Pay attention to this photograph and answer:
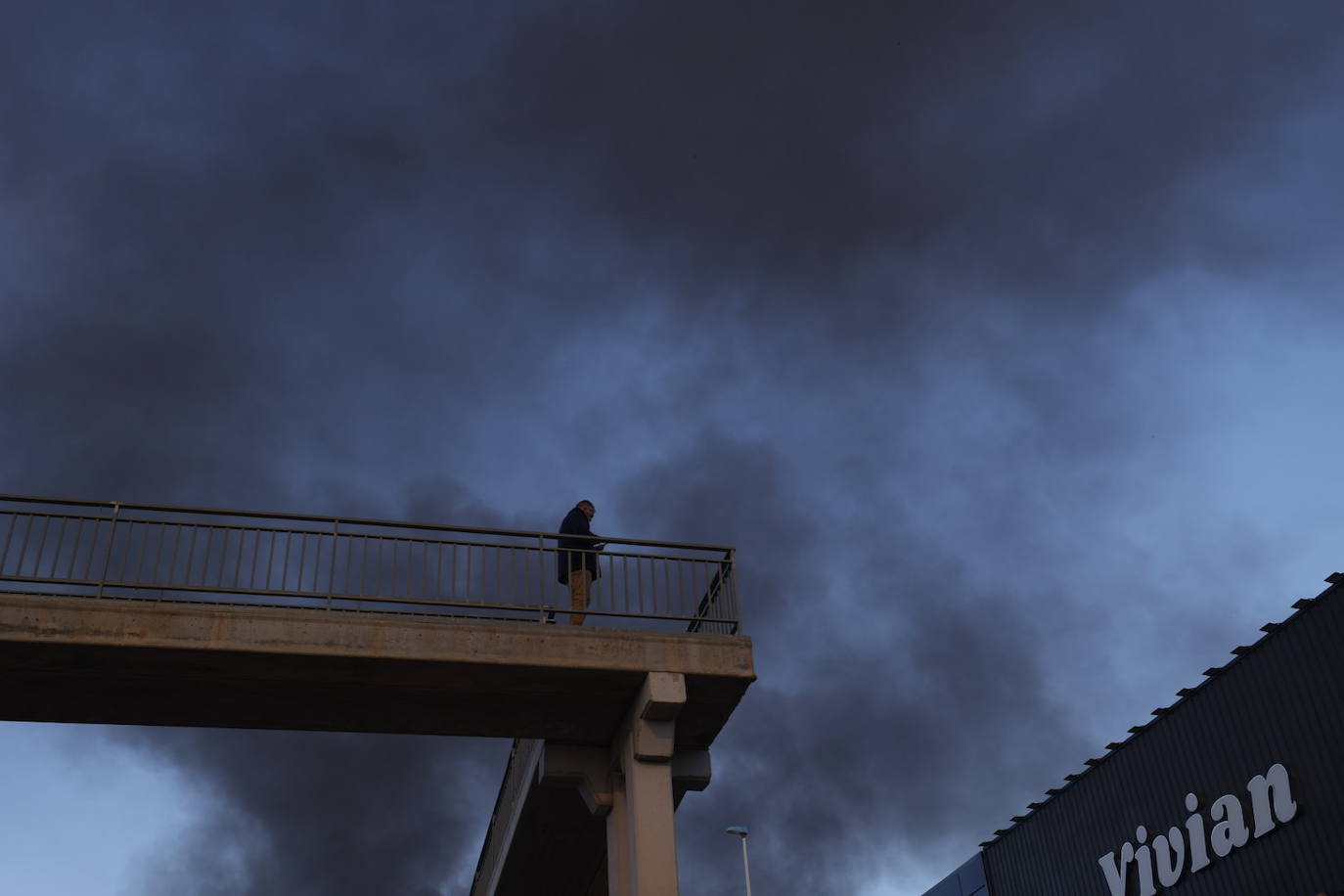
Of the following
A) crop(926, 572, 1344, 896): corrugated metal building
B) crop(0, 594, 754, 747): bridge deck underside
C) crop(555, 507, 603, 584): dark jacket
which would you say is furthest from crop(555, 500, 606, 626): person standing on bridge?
crop(926, 572, 1344, 896): corrugated metal building

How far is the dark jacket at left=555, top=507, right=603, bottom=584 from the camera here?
1809cm

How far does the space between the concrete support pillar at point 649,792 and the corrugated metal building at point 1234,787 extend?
13347mm

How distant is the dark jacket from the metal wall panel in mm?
13999

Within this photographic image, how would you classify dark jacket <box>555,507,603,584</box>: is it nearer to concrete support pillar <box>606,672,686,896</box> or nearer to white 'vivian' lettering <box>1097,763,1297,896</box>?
concrete support pillar <box>606,672,686,896</box>

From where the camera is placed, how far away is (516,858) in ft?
73.2

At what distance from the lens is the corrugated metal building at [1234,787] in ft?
77.7

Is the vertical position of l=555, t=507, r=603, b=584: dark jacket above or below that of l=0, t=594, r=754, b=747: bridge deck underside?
above

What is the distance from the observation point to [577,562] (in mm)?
18391

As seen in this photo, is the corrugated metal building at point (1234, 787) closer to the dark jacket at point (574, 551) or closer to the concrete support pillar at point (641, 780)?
the concrete support pillar at point (641, 780)

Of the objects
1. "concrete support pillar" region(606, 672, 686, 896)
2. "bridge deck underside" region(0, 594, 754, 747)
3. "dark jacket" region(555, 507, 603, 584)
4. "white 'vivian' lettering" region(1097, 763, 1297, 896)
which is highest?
"dark jacket" region(555, 507, 603, 584)

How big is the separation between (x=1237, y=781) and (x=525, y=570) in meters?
16.2

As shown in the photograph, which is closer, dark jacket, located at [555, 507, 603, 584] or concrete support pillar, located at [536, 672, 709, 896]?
concrete support pillar, located at [536, 672, 709, 896]

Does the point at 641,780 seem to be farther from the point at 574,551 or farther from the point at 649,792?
the point at 574,551

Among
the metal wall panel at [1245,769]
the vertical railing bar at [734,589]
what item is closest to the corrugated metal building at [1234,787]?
the metal wall panel at [1245,769]
